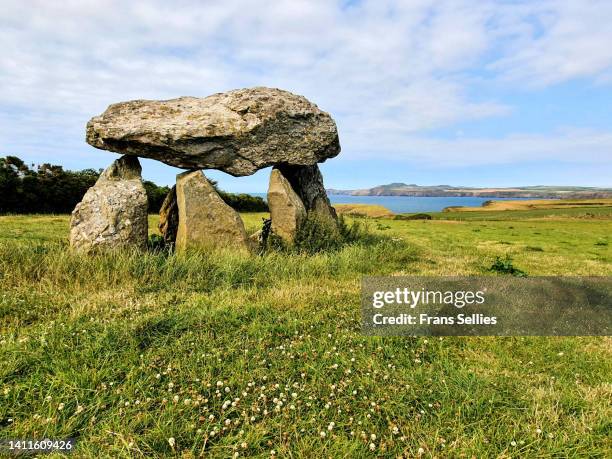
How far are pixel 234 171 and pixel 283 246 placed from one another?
2.69m

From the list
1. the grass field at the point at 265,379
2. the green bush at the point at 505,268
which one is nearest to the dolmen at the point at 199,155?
the grass field at the point at 265,379

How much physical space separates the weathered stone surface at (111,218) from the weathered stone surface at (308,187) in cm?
493

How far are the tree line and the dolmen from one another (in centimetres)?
1249

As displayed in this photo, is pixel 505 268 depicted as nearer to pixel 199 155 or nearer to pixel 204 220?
pixel 204 220

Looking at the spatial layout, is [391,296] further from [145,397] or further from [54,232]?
[54,232]

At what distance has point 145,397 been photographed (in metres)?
4.20

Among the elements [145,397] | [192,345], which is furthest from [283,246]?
[145,397]

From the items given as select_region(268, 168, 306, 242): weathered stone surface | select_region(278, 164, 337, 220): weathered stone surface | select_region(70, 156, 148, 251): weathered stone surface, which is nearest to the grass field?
select_region(70, 156, 148, 251): weathered stone surface

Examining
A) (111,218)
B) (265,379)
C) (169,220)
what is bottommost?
(265,379)

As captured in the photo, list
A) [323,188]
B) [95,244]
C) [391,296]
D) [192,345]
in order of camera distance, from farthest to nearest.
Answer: [323,188]
[95,244]
[391,296]
[192,345]

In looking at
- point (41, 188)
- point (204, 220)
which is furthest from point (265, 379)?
point (41, 188)

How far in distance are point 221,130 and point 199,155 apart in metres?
0.94

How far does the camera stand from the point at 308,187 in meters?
13.6

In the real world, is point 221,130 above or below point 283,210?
above
